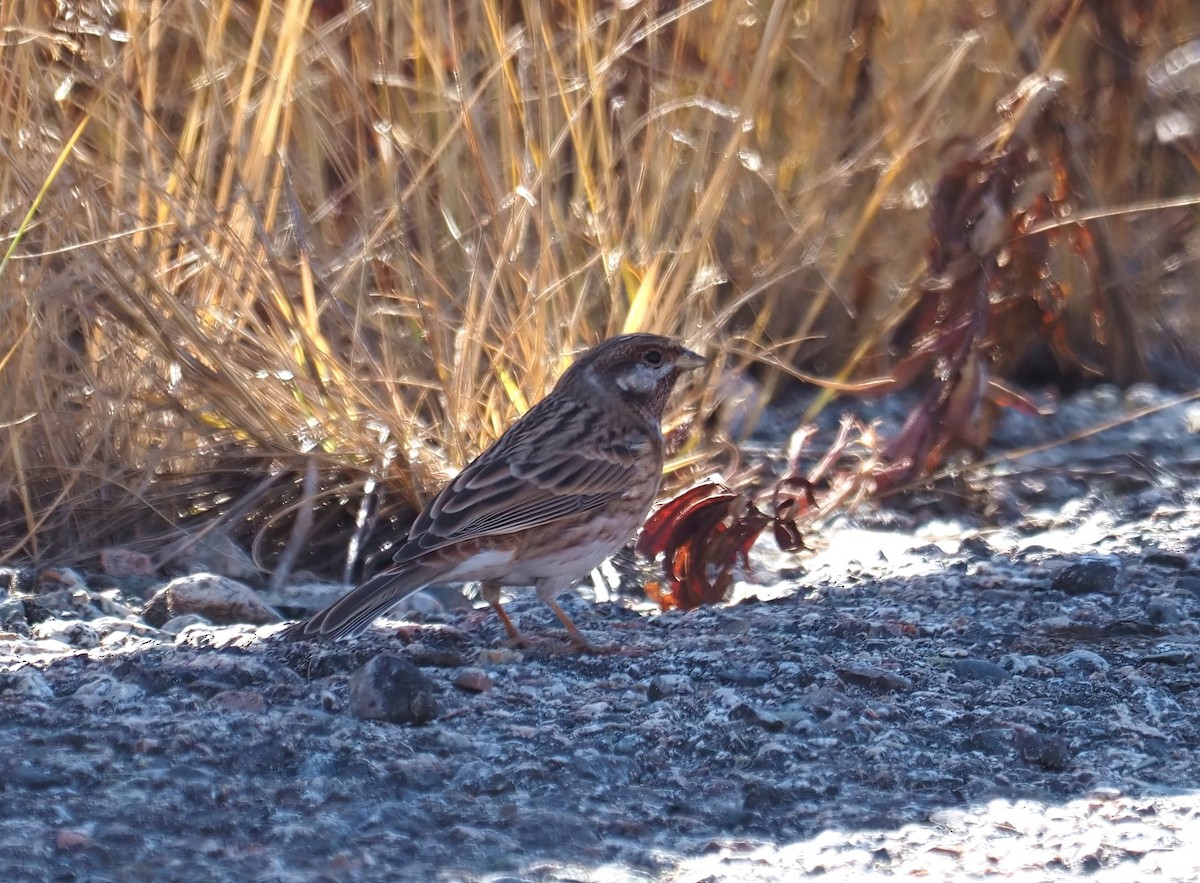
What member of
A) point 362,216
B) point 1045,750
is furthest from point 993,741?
point 362,216

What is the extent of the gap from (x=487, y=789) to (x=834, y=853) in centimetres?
72

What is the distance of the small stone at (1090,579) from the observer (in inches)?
197

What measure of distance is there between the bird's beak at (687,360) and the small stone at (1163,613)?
1.48m

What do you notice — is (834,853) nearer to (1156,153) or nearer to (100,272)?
(100,272)

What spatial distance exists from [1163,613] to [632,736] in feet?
5.64

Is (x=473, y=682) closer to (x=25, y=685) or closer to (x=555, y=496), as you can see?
(x=555, y=496)

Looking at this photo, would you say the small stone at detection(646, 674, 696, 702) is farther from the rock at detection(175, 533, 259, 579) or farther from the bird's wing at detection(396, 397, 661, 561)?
the rock at detection(175, 533, 259, 579)

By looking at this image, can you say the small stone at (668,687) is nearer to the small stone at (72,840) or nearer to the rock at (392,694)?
the rock at (392,694)

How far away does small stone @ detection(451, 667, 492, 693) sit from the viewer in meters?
4.13

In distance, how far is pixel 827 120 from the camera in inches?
Result: 281

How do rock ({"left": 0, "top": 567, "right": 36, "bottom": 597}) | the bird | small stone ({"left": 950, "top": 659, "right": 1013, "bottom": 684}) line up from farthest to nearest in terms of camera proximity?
rock ({"left": 0, "top": 567, "right": 36, "bottom": 597}), the bird, small stone ({"left": 950, "top": 659, "right": 1013, "bottom": 684})

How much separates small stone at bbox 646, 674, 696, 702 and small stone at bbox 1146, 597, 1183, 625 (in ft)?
Answer: 4.55

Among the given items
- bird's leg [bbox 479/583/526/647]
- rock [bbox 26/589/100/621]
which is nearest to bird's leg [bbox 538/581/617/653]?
bird's leg [bbox 479/583/526/647]

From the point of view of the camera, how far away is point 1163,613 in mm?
4707
